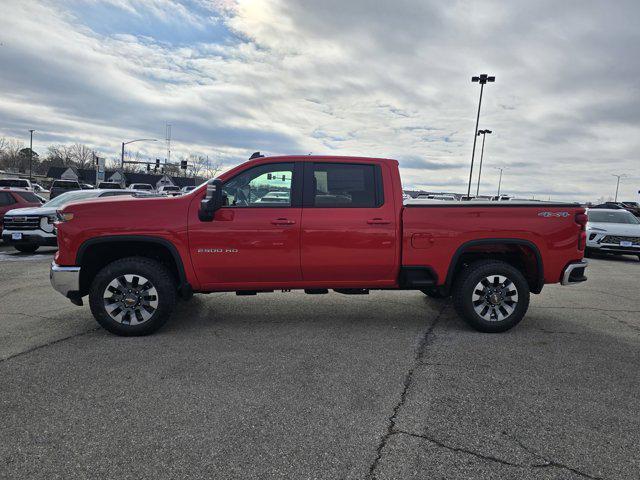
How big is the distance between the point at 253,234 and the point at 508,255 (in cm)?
314

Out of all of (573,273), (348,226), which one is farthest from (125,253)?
(573,273)

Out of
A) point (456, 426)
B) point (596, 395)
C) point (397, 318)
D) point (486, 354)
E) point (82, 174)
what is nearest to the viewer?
point (456, 426)

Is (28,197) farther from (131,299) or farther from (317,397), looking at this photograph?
(317,397)

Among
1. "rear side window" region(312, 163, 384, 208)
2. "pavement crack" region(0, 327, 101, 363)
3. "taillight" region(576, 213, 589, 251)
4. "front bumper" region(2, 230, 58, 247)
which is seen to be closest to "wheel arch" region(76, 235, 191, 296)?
"pavement crack" region(0, 327, 101, 363)

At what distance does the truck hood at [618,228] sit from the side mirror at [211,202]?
11.5 m

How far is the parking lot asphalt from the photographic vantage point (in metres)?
2.58

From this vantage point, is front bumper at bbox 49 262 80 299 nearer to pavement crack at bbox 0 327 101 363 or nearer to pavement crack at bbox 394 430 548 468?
pavement crack at bbox 0 327 101 363

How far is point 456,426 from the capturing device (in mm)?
2988

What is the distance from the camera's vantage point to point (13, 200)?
39.9 feet

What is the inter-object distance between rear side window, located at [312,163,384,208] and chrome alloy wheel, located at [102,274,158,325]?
203cm

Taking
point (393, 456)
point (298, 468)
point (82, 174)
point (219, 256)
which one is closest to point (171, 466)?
point (298, 468)

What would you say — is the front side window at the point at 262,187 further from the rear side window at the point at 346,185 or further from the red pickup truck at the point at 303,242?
the rear side window at the point at 346,185

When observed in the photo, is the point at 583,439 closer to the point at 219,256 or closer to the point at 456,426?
the point at 456,426

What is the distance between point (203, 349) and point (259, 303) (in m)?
2.00
